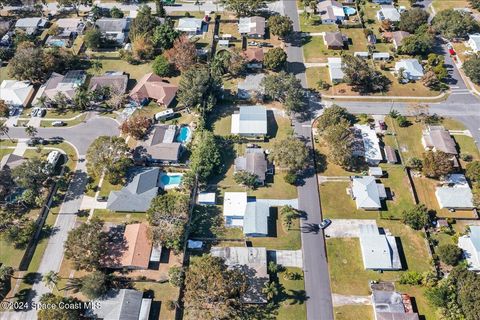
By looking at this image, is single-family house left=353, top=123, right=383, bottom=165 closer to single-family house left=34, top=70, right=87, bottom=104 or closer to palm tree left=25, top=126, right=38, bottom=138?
single-family house left=34, top=70, right=87, bottom=104

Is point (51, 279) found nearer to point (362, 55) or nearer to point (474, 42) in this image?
point (362, 55)

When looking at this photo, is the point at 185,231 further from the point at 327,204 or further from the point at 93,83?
the point at 93,83

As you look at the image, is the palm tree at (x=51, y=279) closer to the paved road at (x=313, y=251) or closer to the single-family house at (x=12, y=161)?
the single-family house at (x=12, y=161)

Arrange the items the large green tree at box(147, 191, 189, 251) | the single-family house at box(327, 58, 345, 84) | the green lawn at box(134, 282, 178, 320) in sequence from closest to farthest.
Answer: the green lawn at box(134, 282, 178, 320)
the large green tree at box(147, 191, 189, 251)
the single-family house at box(327, 58, 345, 84)

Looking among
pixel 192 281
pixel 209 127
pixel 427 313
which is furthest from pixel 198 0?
pixel 427 313

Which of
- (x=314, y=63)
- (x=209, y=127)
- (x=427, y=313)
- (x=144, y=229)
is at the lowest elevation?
(x=427, y=313)

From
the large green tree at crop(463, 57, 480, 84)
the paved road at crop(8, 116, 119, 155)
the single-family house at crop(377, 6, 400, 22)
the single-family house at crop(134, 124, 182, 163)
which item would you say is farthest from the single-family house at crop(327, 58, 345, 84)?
the paved road at crop(8, 116, 119, 155)

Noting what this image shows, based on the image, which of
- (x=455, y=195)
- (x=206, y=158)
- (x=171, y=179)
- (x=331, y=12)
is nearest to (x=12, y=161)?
(x=171, y=179)
